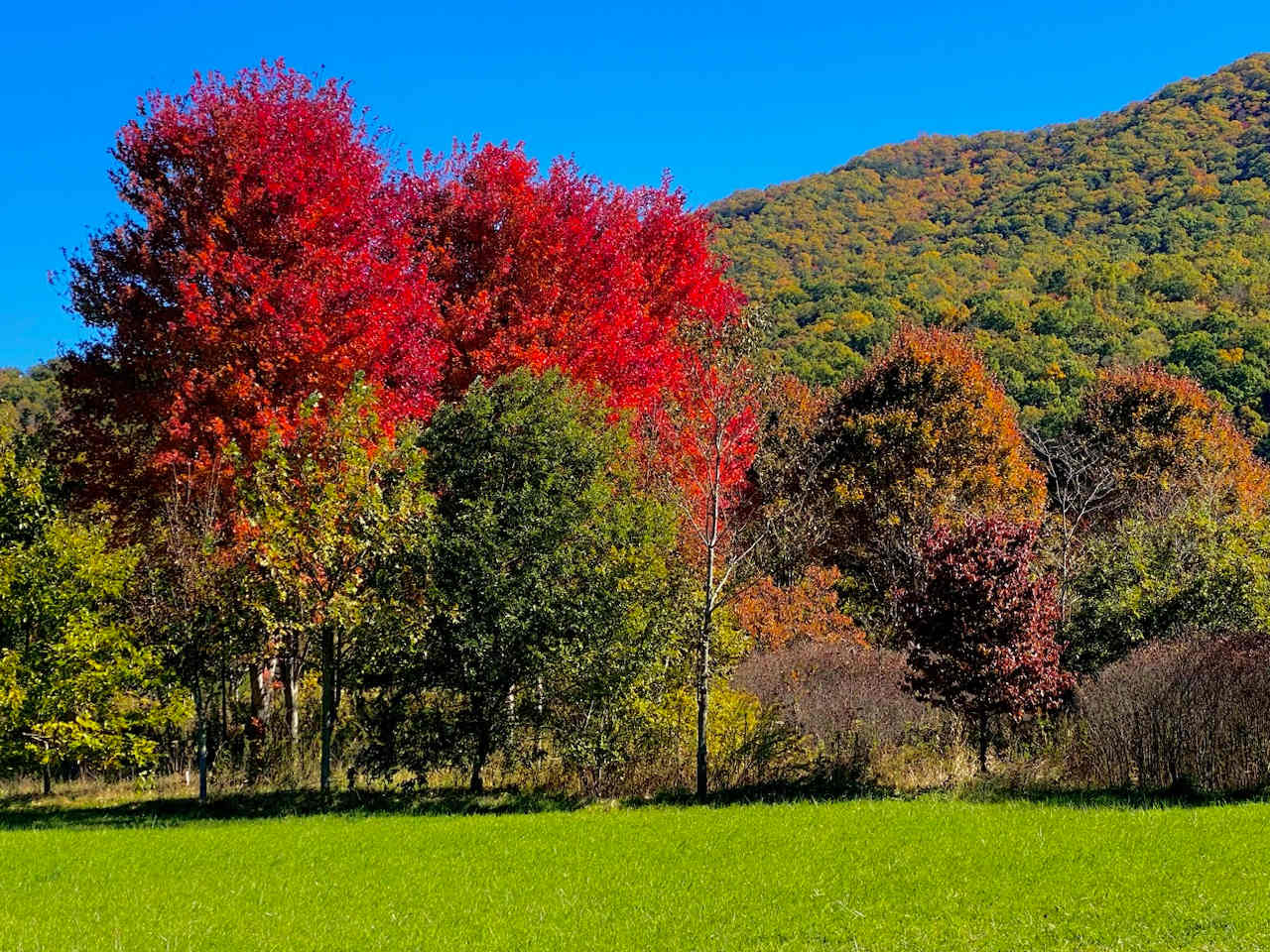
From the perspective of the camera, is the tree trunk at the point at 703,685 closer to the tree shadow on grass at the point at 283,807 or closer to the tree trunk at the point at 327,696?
the tree shadow on grass at the point at 283,807

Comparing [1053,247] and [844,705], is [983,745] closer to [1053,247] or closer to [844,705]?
[844,705]

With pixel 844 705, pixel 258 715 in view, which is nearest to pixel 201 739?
pixel 258 715

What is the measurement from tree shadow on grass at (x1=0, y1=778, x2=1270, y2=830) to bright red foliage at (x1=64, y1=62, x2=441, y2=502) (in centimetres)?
582

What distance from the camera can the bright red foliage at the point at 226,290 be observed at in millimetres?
17781

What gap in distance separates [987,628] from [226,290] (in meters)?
14.3

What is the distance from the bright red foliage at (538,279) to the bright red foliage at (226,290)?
2625 millimetres

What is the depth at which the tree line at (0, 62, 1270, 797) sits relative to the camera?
51.0 ft

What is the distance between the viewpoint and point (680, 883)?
10.3 m

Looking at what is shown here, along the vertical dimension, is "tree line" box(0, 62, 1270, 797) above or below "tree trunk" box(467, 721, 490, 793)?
above

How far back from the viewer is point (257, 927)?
906 centimetres

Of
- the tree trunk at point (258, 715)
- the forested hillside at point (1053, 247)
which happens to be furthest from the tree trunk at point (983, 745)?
the forested hillside at point (1053, 247)

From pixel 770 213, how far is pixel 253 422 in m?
83.0

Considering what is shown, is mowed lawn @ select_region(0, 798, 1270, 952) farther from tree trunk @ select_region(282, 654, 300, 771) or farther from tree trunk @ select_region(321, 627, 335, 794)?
tree trunk @ select_region(282, 654, 300, 771)

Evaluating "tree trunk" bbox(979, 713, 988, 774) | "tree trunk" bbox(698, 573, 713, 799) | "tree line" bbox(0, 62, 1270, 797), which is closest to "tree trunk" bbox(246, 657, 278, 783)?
"tree line" bbox(0, 62, 1270, 797)
